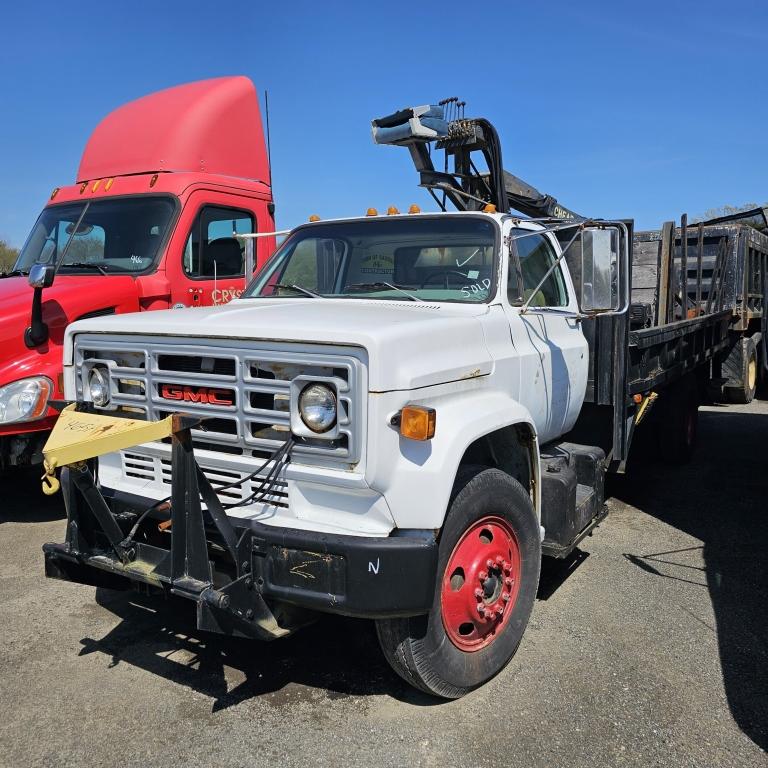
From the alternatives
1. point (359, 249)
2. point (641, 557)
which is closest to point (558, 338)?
point (359, 249)

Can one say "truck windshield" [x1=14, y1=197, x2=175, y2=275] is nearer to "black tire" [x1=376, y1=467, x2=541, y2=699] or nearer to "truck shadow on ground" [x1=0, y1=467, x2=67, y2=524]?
"truck shadow on ground" [x1=0, y1=467, x2=67, y2=524]

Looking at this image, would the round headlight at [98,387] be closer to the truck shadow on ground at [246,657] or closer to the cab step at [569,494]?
the truck shadow on ground at [246,657]

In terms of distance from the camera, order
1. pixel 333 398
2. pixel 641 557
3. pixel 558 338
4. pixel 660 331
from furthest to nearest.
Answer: pixel 660 331 → pixel 641 557 → pixel 558 338 → pixel 333 398

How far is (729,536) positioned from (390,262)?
3435 mm

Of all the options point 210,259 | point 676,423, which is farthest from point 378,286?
point 676,423

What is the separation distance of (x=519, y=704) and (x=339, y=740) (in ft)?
2.80

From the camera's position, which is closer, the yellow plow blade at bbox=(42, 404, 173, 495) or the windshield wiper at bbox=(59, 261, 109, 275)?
the yellow plow blade at bbox=(42, 404, 173, 495)

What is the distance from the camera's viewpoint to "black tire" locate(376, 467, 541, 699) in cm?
321

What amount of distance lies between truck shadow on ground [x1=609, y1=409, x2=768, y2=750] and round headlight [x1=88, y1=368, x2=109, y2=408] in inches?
129

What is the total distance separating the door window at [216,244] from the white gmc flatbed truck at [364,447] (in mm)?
1988

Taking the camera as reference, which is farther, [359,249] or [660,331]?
[660,331]

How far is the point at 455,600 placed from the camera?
3.38m

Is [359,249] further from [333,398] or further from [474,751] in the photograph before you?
[474,751]

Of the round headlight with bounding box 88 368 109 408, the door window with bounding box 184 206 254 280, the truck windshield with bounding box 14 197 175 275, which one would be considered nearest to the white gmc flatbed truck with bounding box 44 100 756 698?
the round headlight with bounding box 88 368 109 408
